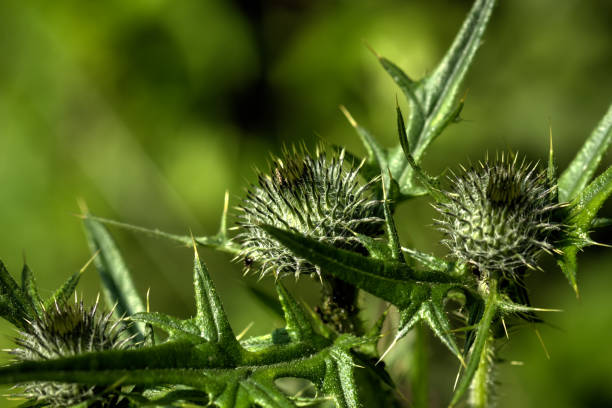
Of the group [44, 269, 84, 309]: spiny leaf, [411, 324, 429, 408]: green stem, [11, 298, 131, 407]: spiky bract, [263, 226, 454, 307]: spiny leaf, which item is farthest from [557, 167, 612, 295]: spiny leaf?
[44, 269, 84, 309]: spiny leaf

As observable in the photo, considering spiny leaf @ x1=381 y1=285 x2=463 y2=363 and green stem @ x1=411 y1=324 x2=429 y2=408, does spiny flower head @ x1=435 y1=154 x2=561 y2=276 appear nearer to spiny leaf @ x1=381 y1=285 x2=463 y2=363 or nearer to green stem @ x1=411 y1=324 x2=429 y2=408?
spiny leaf @ x1=381 y1=285 x2=463 y2=363

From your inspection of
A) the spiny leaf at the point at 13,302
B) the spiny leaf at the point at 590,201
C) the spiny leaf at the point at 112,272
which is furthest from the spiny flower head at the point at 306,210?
the spiny leaf at the point at 13,302

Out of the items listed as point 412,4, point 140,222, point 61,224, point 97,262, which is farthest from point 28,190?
point 412,4

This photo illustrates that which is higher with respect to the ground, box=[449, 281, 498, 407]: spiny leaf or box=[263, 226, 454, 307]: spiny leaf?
box=[263, 226, 454, 307]: spiny leaf

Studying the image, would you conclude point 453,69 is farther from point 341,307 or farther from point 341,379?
point 341,379

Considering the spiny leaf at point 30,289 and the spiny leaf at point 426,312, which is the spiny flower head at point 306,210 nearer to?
the spiny leaf at point 426,312

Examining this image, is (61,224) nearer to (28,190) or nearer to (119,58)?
(28,190)

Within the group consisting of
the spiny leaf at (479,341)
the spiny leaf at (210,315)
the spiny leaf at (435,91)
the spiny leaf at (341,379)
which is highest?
the spiny leaf at (435,91)
